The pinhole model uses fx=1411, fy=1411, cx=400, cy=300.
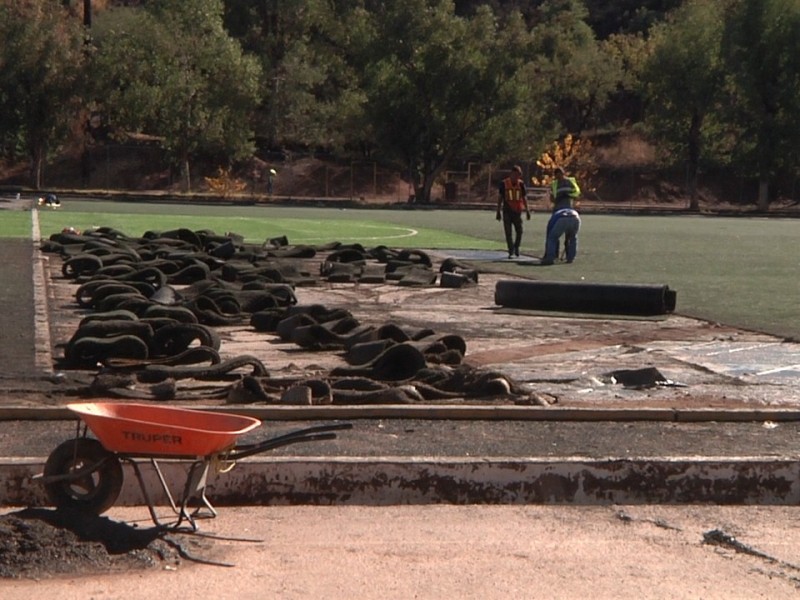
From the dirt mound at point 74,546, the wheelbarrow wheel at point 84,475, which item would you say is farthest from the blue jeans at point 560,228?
the dirt mound at point 74,546

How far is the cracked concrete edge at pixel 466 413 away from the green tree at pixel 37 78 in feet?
218

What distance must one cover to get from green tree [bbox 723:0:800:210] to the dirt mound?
7346 centimetres

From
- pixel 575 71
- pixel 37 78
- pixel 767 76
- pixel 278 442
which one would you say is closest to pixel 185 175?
pixel 37 78

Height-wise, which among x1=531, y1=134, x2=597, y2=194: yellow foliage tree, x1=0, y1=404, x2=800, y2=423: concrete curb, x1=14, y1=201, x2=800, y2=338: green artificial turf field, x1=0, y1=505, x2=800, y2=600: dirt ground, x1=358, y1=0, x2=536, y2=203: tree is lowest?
x1=14, y1=201, x2=800, y2=338: green artificial turf field

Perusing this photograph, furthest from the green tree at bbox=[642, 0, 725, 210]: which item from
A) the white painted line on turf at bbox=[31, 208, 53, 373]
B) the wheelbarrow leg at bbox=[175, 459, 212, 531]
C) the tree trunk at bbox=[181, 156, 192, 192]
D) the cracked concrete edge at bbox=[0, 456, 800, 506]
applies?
the wheelbarrow leg at bbox=[175, 459, 212, 531]

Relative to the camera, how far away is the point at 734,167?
8094cm

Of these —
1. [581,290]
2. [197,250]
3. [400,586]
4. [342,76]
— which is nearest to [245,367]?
[400,586]

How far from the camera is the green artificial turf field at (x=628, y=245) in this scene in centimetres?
1889

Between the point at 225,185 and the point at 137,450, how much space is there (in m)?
67.7

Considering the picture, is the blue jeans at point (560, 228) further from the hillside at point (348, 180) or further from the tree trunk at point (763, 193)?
the tree trunk at point (763, 193)

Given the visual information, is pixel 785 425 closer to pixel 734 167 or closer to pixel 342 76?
pixel 734 167

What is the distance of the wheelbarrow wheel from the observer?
6602 millimetres

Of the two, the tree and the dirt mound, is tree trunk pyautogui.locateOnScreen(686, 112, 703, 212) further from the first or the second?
the dirt mound

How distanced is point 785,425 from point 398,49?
67546 millimetres
